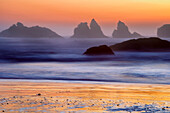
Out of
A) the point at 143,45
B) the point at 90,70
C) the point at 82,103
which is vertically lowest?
the point at 82,103

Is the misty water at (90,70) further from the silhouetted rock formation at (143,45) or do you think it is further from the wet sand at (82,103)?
the silhouetted rock formation at (143,45)

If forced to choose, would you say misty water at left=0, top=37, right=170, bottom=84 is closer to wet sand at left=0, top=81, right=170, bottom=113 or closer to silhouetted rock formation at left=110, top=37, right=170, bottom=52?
wet sand at left=0, top=81, right=170, bottom=113

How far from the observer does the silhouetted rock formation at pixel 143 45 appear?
89613mm

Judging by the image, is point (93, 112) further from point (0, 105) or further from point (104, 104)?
point (0, 105)

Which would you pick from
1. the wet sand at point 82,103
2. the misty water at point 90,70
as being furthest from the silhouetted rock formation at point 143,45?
the wet sand at point 82,103

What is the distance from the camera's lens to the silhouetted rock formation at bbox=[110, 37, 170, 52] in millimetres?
89613

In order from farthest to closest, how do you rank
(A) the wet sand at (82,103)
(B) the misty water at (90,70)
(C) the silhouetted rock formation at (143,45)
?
(C) the silhouetted rock formation at (143,45)
(B) the misty water at (90,70)
(A) the wet sand at (82,103)

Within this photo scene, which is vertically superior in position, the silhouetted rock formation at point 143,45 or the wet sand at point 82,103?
the silhouetted rock formation at point 143,45

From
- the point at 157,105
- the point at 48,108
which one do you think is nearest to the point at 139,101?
the point at 157,105

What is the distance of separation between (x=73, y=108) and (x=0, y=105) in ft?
8.45

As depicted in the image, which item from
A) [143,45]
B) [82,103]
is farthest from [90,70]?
[143,45]

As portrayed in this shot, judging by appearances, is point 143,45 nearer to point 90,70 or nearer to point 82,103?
point 90,70

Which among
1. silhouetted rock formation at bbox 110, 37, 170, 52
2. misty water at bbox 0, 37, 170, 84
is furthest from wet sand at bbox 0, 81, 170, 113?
silhouetted rock formation at bbox 110, 37, 170, 52

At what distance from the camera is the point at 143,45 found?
96.4 metres
